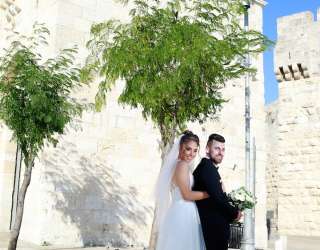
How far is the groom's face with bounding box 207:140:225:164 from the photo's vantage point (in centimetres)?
469

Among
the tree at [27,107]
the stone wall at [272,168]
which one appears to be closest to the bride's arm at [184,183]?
the tree at [27,107]

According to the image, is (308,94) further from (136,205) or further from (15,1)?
(15,1)

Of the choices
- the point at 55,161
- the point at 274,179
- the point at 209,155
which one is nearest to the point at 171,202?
the point at 209,155

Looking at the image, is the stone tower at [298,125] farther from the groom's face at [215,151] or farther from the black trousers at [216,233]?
the groom's face at [215,151]

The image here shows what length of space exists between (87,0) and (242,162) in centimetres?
773

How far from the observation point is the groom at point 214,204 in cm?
454

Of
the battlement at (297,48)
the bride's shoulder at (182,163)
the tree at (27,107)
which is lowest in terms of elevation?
the bride's shoulder at (182,163)

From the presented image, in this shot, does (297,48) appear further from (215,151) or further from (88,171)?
(215,151)

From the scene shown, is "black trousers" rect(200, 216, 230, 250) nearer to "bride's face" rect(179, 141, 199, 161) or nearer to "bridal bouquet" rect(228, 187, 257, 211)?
"bridal bouquet" rect(228, 187, 257, 211)

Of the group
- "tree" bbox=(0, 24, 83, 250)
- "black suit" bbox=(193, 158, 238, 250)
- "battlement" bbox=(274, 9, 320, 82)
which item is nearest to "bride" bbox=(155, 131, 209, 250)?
"black suit" bbox=(193, 158, 238, 250)

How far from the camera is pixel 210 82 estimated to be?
844cm

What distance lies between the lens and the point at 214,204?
460cm

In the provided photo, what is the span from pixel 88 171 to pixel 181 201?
7333 millimetres

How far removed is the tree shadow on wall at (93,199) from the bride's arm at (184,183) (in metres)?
7.01
